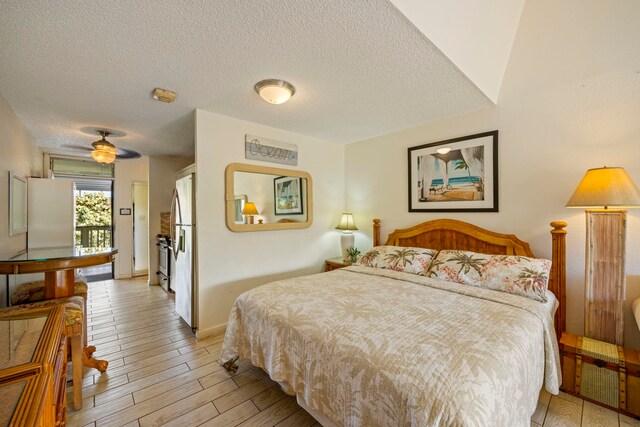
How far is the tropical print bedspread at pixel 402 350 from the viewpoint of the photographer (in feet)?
3.28

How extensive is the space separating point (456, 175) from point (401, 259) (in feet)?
3.57

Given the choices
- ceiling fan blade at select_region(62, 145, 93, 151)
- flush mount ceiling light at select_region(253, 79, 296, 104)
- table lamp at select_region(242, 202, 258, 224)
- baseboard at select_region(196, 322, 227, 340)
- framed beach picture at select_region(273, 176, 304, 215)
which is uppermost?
ceiling fan blade at select_region(62, 145, 93, 151)

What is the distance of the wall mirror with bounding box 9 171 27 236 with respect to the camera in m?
2.52

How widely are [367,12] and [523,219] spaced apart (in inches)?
87.4

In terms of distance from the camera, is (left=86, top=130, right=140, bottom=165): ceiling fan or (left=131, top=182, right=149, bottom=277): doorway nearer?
(left=86, top=130, right=140, bottom=165): ceiling fan

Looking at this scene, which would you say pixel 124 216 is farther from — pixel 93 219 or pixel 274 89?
pixel 274 89

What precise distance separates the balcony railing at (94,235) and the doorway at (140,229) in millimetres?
973

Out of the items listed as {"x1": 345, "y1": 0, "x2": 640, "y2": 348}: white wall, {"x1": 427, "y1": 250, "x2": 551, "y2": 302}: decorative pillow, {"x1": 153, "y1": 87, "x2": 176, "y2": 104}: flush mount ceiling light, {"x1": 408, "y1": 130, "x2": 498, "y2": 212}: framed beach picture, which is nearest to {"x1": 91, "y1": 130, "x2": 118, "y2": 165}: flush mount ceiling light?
{"x1": 153, "y1": 87, "x2": 176, "y2": 104}: flush mount ceiling light

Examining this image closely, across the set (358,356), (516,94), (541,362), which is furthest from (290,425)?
(516,94)

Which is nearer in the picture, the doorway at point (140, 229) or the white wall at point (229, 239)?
the white wall at point (229, 239)

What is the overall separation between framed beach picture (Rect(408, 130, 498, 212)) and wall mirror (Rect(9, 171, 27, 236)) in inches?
163

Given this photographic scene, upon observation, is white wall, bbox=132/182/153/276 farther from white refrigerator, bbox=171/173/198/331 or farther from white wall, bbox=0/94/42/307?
white refrigerator, bbox=171/173/198/331

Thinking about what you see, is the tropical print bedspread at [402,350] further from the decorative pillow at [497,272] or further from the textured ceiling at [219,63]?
the textured ceiling at [219,63]

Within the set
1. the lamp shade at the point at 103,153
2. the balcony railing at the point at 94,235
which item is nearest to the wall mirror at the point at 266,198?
the lamp shade at the point at 103,153
